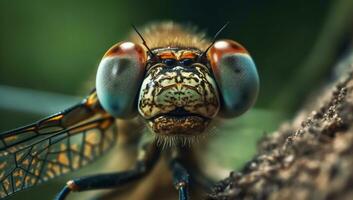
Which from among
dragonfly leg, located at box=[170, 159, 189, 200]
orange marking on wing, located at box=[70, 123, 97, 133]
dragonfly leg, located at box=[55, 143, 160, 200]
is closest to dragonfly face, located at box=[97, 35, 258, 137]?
dragonfly leg, located at box=[170, 159, 189, 200]

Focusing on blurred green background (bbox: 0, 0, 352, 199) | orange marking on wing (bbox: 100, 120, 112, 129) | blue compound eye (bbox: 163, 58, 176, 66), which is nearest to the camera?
blue compound eye (bbox: 163, 58, 176, 66)

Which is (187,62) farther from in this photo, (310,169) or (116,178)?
(310,169)

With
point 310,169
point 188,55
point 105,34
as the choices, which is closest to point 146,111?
point 188,55

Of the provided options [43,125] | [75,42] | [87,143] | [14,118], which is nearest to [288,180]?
[43,125]

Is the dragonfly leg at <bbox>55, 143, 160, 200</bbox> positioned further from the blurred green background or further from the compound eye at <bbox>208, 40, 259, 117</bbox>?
the blurred green background

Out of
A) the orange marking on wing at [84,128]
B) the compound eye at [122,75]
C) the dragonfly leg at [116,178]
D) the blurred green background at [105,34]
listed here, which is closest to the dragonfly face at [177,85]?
the compound eye at [122,75]

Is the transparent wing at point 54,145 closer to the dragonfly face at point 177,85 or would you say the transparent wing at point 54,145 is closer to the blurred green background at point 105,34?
the dragonfly face at point 177,85
